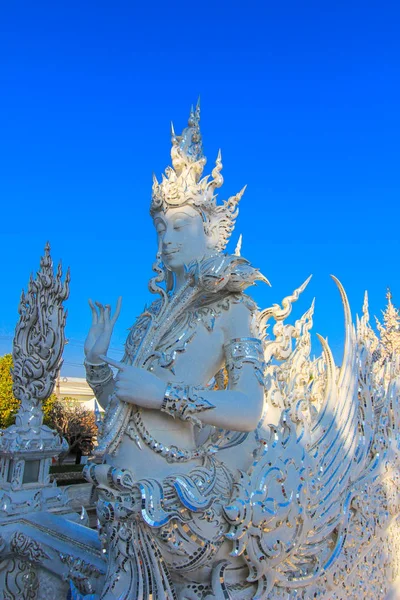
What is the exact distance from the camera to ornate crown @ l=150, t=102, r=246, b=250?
232 centimetres

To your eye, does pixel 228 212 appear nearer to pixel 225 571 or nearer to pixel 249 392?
pixel 249 392

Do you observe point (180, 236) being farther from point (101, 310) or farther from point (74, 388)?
point (74, 388)

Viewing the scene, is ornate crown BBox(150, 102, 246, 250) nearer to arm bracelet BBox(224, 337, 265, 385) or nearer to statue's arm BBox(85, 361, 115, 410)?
arm bracelet BBox(224, 337, 265, 385)

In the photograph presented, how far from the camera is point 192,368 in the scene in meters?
2.11

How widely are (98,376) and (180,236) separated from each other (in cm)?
84

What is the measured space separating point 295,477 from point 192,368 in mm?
755

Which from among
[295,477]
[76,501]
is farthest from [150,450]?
[76,501]

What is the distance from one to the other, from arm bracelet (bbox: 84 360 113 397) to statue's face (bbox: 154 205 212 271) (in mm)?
631

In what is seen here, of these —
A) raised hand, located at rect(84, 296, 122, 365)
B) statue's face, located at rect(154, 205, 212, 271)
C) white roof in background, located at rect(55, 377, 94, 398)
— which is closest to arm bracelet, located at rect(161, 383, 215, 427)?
raised hand, located at rect(84, 296, 122, 365)

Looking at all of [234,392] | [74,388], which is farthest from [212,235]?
[74,388]

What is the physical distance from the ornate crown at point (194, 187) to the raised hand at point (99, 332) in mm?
574

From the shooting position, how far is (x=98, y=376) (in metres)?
2.34

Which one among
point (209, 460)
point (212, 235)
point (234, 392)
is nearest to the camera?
point (234, 392)

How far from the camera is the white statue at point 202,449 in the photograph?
181 cm
